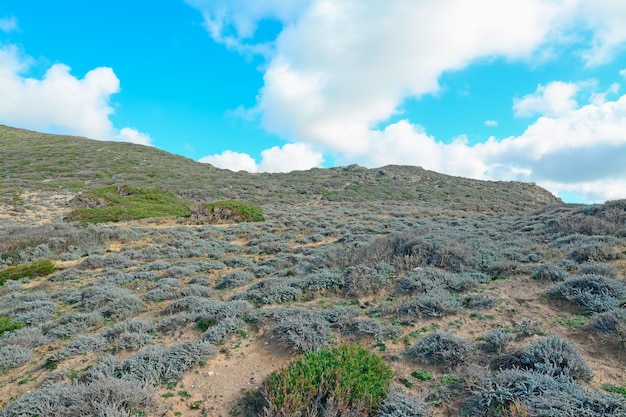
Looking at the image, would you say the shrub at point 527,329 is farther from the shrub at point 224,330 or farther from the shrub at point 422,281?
the shrub at point 224,330

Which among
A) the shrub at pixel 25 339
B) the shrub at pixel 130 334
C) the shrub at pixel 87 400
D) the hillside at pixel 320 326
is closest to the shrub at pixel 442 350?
the hillside at pixel 320 326

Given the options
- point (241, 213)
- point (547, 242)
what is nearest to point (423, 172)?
point (241, 213)

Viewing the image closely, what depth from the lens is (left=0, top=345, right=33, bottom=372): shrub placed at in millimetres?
5910

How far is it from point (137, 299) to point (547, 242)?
41.0 feet

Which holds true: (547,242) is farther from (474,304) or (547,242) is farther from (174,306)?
(174,306)

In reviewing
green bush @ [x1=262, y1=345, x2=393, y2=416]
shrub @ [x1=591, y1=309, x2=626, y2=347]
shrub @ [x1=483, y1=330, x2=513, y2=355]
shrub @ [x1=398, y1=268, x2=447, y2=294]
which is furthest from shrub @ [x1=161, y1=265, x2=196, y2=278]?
shrub @ [x1=591, y1=309, x2=626, y2=347]

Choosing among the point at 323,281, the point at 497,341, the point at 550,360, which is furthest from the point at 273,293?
the point at 550,360

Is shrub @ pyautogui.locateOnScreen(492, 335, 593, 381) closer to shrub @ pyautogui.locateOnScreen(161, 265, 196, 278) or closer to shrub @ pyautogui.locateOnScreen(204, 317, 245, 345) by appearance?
shrub @ pyautogui.locateOnScreen(204, 317, 245, 345)

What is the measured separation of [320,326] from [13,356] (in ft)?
19.0

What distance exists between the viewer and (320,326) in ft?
19.4

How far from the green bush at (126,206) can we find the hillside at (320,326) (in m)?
6.46

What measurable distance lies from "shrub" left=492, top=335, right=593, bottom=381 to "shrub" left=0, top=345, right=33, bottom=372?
815 centimetres

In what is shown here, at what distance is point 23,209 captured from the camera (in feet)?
78.4

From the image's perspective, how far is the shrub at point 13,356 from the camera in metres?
5.91
